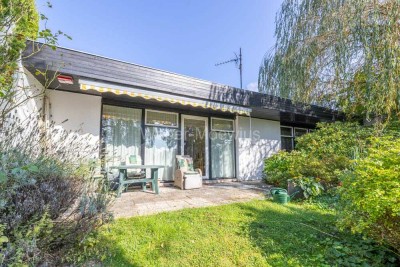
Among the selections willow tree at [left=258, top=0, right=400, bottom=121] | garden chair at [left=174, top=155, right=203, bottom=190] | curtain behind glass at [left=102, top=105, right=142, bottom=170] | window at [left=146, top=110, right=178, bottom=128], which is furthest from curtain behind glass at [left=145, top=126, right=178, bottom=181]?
willow tree at [left=258, top=0, right=400, bottom=121]

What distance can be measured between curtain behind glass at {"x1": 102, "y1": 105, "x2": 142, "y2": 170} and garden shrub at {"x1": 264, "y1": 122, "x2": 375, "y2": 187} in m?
5.32

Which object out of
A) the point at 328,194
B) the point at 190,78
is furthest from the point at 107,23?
the point at 328,194

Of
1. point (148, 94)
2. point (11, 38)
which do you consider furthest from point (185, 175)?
point (11, 38)

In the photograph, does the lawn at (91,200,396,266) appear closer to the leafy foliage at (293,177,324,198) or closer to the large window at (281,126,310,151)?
the leafy foliage at (293,177,324,198)

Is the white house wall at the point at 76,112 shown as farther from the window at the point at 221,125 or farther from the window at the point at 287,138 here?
the window at the point at 287,138

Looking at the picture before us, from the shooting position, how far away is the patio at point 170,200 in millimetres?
4705

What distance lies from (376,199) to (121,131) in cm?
687

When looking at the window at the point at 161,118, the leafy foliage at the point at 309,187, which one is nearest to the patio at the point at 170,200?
the leafy foliage at the point at 309,187

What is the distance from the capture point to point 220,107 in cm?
748

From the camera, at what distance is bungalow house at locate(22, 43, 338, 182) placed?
17.8ft

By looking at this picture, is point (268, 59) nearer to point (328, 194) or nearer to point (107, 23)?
point (328, 194)

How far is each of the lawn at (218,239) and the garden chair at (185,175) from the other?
102 inches

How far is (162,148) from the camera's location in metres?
8.06

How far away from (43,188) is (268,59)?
788 cm
